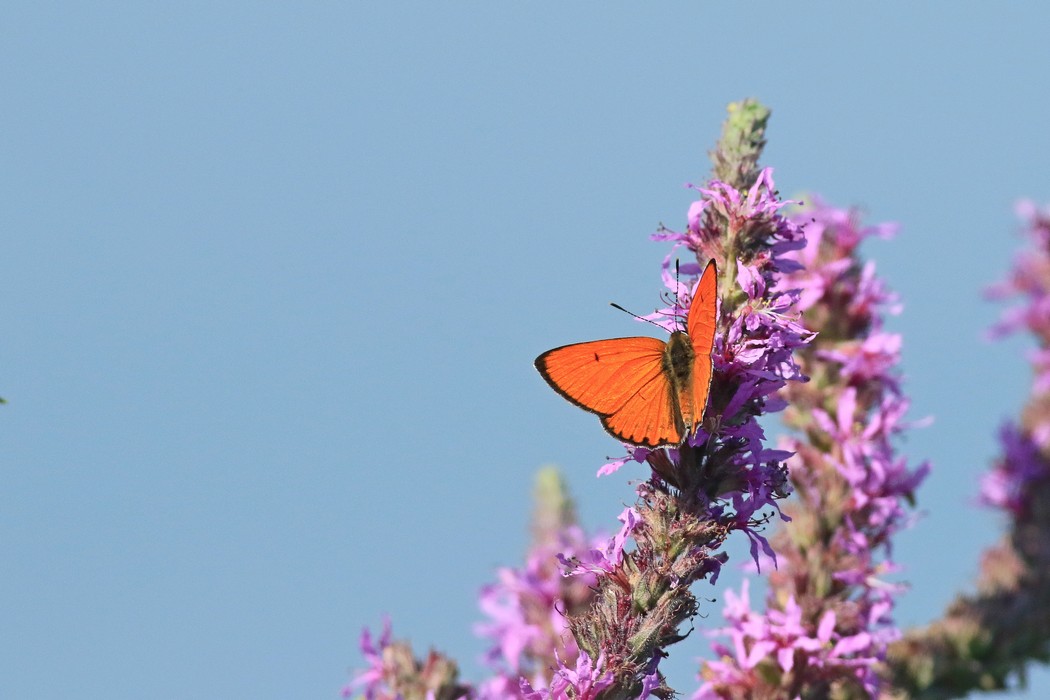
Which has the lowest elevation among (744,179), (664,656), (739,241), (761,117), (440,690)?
(664,656)

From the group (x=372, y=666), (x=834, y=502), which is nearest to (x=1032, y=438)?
(x=834, y=502)

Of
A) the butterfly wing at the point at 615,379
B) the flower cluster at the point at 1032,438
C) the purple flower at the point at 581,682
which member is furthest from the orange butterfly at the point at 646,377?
the flower cluster at the point at 1032,438

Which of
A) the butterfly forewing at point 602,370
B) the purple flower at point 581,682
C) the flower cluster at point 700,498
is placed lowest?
the purple flower at point 581,682

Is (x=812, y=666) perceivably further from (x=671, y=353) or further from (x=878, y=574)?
(x=671, y=353)

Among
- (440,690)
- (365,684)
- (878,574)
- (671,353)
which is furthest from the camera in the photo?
(878,574)

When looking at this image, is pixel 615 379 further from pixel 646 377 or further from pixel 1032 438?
pixel 1032 438


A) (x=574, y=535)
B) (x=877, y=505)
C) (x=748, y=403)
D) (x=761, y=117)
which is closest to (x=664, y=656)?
(x=748, y=403)

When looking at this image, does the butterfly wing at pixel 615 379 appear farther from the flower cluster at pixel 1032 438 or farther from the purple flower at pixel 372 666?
the flower cluster at pixel 1032 438
